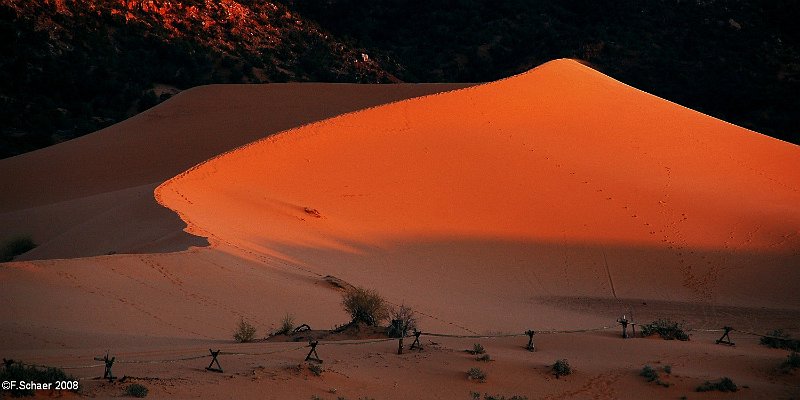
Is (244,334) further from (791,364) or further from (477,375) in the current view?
(791,364)

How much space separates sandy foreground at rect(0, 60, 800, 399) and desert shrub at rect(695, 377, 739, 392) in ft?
0.42

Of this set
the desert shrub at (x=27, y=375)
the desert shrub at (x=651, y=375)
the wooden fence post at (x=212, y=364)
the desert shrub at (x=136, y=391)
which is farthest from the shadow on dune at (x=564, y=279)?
the desert shrub at (x=27, y=375)

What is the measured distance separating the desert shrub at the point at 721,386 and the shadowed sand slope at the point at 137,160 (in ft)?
30.7

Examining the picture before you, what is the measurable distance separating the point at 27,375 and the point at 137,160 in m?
22.8

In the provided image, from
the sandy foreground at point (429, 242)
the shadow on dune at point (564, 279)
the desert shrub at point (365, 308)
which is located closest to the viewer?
the sandy foreground at point (429, 242)

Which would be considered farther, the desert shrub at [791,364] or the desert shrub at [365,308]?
the desert shrub at [365,308]

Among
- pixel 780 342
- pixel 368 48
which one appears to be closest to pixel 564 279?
pixel 780 342

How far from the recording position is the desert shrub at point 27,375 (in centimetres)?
901

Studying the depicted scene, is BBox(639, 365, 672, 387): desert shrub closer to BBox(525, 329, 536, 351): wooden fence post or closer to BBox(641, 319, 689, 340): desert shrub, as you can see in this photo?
BBox(525, 329, 536, 351): wooden fence post

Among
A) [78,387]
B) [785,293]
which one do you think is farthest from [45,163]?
[78,387]

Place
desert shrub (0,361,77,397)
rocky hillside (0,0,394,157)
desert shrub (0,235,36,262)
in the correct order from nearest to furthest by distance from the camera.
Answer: desert shrub (0,361,77,397), desert shrub (0,235,36,262), rocky hillside (0,0,394,157)

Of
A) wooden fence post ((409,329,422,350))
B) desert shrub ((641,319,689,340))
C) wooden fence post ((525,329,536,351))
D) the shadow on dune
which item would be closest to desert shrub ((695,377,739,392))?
wooden fence post ((525,329,536,351))

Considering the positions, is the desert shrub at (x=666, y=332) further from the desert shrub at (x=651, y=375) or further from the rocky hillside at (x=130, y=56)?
the rocky hillside at (x=130, y=56)

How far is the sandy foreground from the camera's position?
38.6 ft
